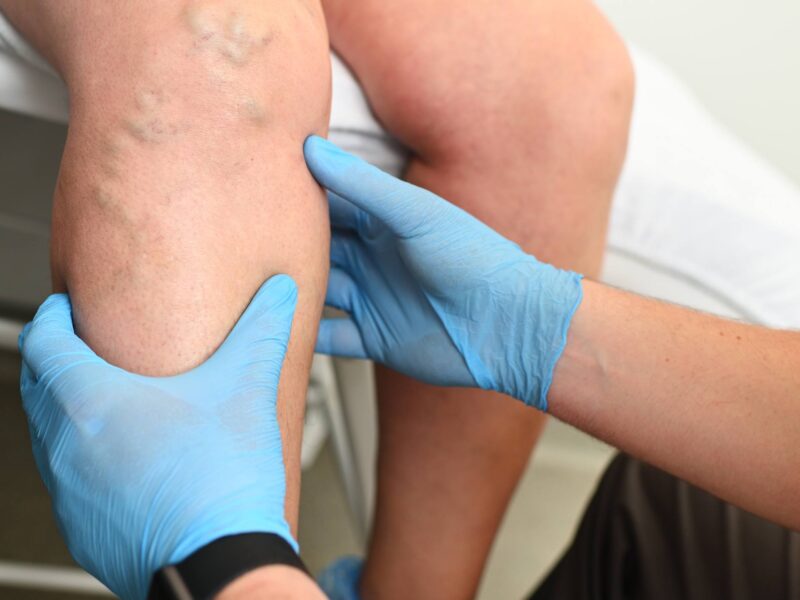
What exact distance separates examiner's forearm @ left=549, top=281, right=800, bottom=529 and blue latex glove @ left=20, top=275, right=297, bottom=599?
308 millimetres

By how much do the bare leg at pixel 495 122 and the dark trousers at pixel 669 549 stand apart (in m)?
0.19

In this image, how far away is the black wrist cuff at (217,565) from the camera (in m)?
0.48

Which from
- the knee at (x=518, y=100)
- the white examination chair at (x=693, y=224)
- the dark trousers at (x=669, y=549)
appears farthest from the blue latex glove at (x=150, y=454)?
the dark trousers at (x=669, y=549)

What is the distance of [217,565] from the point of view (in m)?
0.49

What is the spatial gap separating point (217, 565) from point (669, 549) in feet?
2.08

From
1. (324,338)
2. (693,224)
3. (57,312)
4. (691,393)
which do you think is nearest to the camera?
(57,312)

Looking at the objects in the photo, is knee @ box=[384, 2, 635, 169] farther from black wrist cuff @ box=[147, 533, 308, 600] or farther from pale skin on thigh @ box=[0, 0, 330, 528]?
black wrist cuff @ box=[147, 533, 308, 600]

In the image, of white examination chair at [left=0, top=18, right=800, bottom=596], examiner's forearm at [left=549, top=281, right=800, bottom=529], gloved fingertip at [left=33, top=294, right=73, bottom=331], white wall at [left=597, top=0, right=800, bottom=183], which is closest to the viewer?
gloved fingertip at [left=33, top=294, right=73, bottom=331]

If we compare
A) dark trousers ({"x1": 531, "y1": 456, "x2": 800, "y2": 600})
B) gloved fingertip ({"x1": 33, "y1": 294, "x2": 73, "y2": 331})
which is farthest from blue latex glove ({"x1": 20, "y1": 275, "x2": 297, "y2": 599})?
dark trousers ({"x1": 531, "y1": 456, "x2": 800, "y2": 600})

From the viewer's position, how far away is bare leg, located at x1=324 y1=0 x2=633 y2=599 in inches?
29.9

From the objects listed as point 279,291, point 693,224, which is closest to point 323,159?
point 279,291

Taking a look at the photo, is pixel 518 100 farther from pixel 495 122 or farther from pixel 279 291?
pixel 279 291

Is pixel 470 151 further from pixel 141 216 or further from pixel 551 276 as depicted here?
pixel 141 216

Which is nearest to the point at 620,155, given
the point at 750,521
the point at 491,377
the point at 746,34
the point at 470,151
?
the point at 470,151
